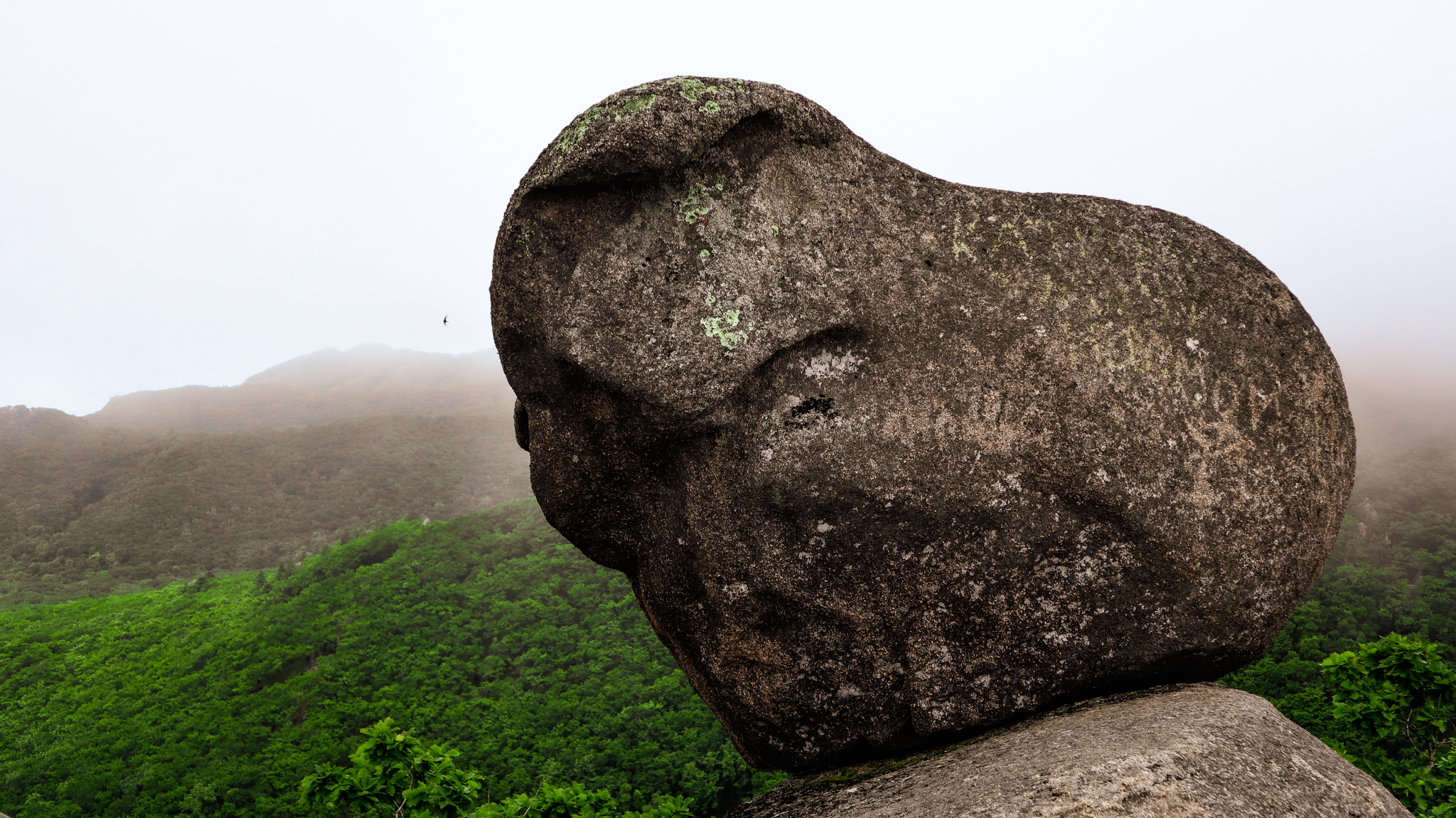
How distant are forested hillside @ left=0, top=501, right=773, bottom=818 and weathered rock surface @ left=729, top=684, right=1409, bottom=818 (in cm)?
750

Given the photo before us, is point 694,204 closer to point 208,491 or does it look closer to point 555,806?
point 555,806

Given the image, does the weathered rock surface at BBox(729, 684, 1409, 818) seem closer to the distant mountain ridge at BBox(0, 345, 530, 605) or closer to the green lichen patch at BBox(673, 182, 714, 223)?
the green lichen patch at BBox(673, 182, 714, 223)

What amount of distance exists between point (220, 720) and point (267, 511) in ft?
48.9

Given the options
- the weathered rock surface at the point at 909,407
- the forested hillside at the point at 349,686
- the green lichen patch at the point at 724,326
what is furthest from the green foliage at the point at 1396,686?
the forested hillside at the point at 349,686

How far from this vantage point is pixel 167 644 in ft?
47.8

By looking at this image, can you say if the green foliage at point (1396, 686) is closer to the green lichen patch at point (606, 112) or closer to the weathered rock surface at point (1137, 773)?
the weathered rock surface at point (1137, 773)

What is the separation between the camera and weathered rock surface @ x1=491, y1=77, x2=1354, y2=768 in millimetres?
4137

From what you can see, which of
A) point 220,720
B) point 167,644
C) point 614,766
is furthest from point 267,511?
point 614,766

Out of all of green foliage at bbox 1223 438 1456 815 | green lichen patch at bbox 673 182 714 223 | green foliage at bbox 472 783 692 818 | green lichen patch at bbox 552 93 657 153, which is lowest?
green foliage at bbox 1223 438 1456 815

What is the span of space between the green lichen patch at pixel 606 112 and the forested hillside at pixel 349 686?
8.94 metres

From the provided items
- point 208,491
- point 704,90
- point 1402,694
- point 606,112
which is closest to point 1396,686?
point 1402,694

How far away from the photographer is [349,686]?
12.5 m

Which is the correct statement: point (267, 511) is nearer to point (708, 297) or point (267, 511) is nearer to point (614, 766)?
point (614, 766)

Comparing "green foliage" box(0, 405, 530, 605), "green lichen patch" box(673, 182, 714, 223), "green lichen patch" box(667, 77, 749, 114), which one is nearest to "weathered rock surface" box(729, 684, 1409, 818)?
"green lichen patch" box(673, 182, 714, 223)
